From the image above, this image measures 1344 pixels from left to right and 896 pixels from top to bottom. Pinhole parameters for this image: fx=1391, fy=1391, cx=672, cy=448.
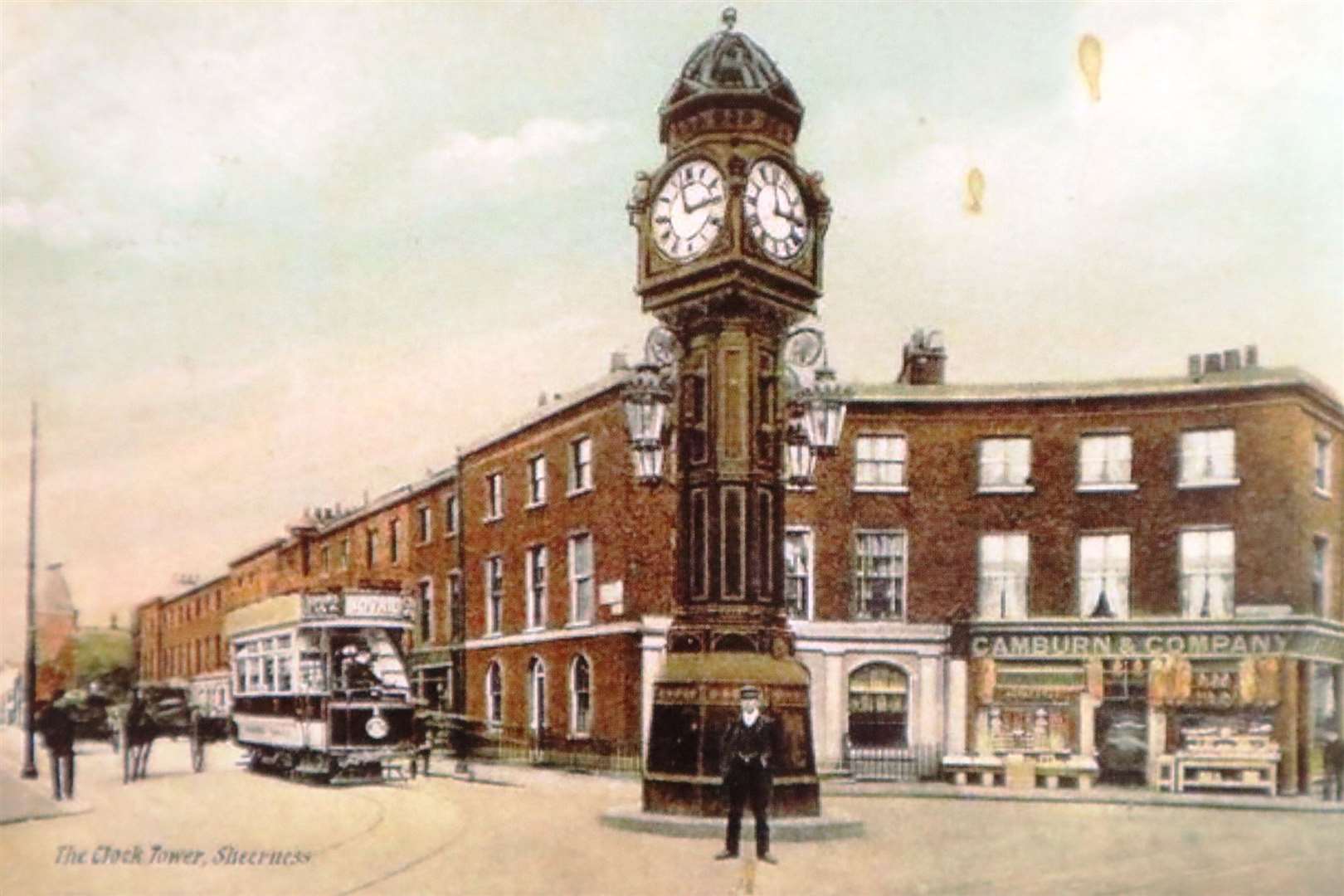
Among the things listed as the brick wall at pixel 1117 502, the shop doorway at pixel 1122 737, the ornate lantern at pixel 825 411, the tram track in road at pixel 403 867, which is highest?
the ornate lantern at pixel 825 411

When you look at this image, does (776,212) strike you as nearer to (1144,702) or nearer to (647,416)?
(647,416)

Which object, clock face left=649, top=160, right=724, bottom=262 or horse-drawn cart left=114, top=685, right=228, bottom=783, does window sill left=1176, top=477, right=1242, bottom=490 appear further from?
horse-drawn cart left=114, top=685, right=228, bottom=783

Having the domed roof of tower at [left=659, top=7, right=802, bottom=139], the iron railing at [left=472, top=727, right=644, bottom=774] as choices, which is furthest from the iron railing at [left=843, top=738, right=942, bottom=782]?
the domed roof of tower at [left=659, top=7, right=802, bottom=139]

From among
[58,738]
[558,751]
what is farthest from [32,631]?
[558,751]

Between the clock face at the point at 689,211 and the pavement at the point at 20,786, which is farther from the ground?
the clock face at the point at 689,211

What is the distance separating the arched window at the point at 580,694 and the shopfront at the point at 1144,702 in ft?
4.10

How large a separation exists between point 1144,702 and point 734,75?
2.58m

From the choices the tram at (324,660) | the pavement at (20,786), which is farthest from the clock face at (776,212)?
the pavement at (20,786)

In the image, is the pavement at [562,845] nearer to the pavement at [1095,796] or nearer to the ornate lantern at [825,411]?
the pavement at [1095,796]

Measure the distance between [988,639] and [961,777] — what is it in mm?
471

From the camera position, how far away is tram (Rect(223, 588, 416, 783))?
5.38 meters

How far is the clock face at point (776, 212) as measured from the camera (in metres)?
4.98

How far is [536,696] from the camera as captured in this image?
Answer: 15.8 ft

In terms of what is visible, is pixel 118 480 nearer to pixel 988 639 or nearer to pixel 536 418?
pixel 536 418
